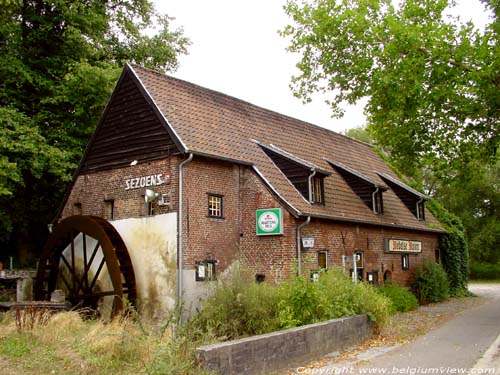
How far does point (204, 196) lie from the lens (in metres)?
16.3

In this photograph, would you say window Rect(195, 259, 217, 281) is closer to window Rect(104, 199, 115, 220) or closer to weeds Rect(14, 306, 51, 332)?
window Rect(104, 199, 115, 220)

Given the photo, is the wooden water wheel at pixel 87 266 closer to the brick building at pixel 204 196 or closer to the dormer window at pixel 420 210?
the brick building at pixel 204 196

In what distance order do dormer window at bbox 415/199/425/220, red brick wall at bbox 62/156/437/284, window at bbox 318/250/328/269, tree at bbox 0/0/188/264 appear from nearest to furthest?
1. red brick wall at bbox 62/156/437/284
2. window at bbox 318/250/328/269
3. tree at bbox 0/0/188/264
4. dormer window at bbox 415/199/425/220

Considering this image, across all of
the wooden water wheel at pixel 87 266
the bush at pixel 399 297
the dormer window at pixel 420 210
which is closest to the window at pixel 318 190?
the bush at pixel 399 297

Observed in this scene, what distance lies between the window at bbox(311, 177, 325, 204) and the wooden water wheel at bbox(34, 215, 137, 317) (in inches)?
262

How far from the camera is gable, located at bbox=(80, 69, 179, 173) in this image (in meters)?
16.7

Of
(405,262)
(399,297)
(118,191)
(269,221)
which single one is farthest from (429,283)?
(118,191)

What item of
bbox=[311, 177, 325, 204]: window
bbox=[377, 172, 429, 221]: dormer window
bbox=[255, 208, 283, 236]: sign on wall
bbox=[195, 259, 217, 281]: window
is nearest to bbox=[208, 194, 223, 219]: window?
bbox=[255, 208, 283, 236]: sign on wall

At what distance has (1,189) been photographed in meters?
18.7

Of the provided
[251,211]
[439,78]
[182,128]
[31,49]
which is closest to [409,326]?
[251,211]

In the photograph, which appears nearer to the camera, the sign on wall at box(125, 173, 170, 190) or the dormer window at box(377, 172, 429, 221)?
Answer: the sign on wall at box(125, 173, 170, 190)

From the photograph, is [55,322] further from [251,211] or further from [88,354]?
[251,211]

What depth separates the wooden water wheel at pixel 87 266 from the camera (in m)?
15.5

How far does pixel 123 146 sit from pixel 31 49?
9115 mm
